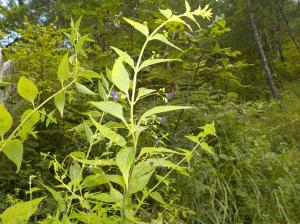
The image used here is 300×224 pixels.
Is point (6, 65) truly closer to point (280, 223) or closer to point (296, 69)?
point (280, 223)

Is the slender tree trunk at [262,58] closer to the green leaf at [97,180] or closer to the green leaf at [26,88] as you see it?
the green leaf at [97,180]

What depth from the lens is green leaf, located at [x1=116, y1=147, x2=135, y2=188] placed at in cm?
52

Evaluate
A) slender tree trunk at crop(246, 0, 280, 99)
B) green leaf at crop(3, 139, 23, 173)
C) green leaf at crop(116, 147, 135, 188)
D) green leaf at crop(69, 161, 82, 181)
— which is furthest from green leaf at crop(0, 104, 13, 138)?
slender tree trunk at crop(246, 0, 280, 99)

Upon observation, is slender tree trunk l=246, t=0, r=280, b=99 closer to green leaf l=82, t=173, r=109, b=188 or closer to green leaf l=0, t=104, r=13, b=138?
green leaf l=82, t=173, r=109, b=188

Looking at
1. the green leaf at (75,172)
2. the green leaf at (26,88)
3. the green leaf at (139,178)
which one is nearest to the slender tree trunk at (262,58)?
the green leaf at (75,172)

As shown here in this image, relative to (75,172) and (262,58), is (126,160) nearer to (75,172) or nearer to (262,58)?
(75,172)

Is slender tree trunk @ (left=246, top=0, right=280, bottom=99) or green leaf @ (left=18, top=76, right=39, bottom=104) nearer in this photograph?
green leaf @ (left=18, top=76, right=39, bottom=104)

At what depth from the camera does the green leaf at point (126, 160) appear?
521 millimetres

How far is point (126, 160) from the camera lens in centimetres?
53

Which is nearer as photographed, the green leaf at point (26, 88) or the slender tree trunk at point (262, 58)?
the green leaf at point (26, 88)

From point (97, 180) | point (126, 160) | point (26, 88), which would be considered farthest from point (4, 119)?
point (97, 180)

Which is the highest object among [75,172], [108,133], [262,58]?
[108,133]

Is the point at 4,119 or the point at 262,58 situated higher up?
the point at 4,119

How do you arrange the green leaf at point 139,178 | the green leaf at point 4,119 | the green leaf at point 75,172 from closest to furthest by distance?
the green leaf at point 4,119 < the green leaf at point 139,178 < the green leaf at point 75,172
